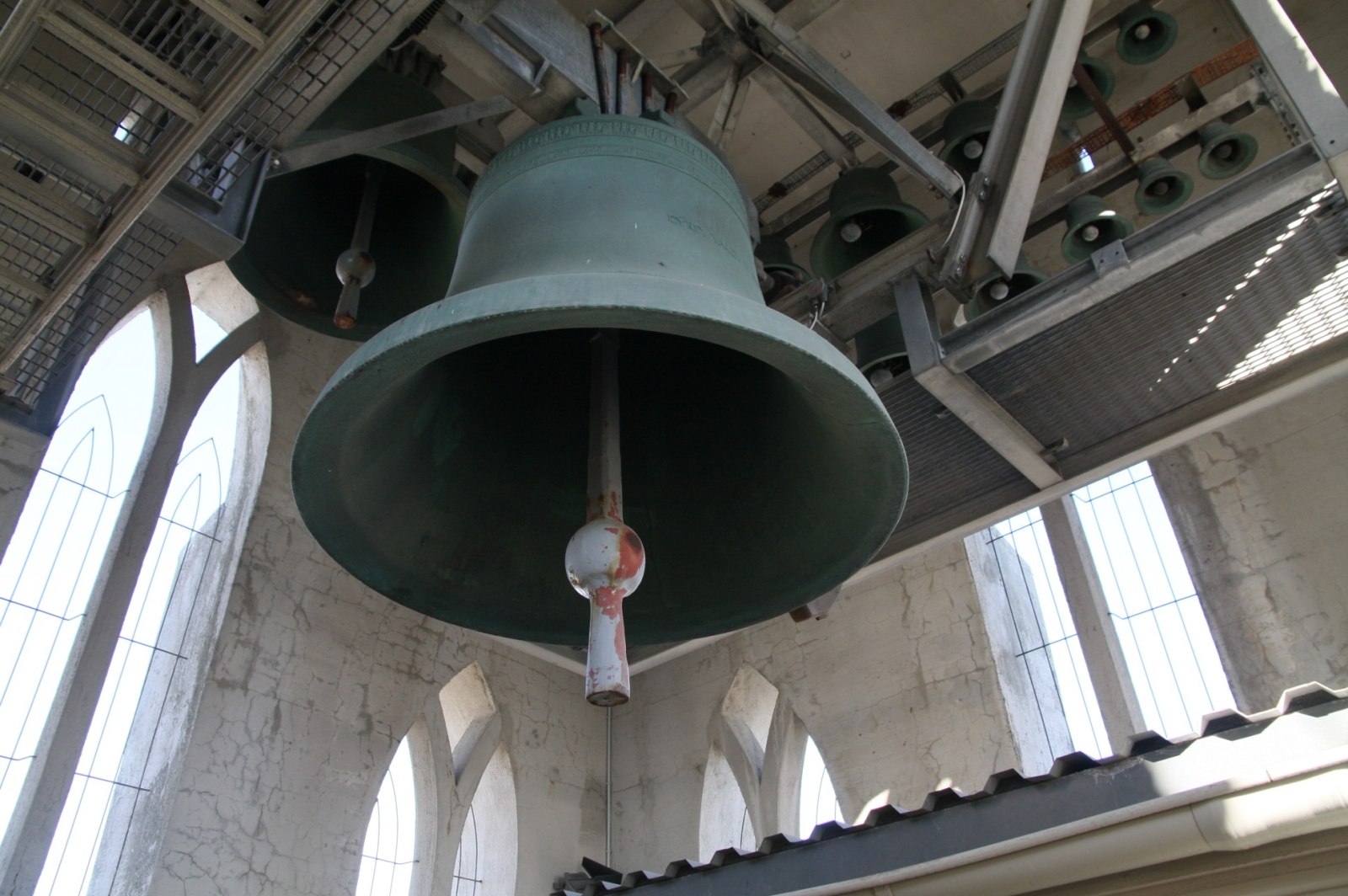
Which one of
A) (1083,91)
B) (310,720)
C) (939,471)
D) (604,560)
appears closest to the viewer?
(604,560)

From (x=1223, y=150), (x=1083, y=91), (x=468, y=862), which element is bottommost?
(x=468, y=862)

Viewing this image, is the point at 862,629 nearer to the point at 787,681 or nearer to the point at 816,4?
the point at 787,681

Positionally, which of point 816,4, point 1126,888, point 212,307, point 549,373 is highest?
point 816,4

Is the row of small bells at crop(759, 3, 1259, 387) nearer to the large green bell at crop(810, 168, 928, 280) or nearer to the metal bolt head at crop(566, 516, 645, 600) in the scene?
the large green bell at crop(810, 168, 928, 280)

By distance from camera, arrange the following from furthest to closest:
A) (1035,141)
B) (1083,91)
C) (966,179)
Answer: (966,179)
(1083,91)
(1035,141)

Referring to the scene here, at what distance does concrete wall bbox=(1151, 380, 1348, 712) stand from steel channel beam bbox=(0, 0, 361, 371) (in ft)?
17.0

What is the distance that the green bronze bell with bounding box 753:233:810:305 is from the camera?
5211 millimetres

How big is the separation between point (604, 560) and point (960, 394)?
2.46 meters

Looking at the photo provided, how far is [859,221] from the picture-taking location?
5277 mm

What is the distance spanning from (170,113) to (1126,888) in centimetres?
360

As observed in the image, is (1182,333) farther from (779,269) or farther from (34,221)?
(34,221)

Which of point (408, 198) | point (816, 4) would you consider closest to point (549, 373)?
point (408, 198)

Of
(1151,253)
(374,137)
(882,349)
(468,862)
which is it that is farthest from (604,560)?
(468,862)

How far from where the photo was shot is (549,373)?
2865 mm
